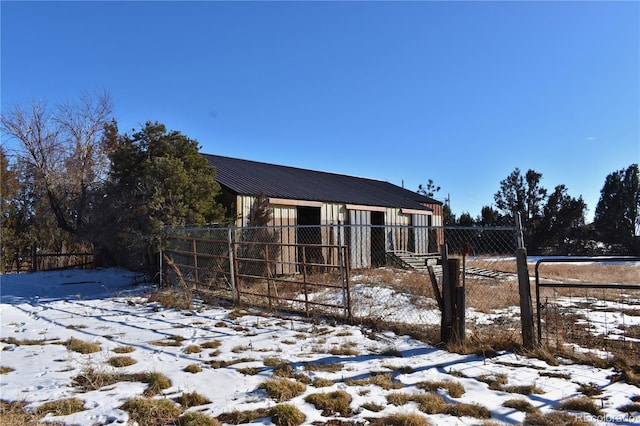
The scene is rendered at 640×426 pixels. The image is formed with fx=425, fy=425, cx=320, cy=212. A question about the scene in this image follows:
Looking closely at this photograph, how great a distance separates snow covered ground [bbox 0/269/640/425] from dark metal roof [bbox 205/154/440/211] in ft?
24.4

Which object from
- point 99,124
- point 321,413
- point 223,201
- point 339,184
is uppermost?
point 99,124

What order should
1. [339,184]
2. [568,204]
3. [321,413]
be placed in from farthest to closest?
[568,204] → [339,184] → [321,413]

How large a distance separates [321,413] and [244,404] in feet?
2.57

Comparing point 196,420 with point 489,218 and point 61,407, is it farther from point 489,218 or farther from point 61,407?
point 489,218

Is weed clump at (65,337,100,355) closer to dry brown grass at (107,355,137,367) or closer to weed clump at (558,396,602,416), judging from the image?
dry brown grass at (107,355,137,367)

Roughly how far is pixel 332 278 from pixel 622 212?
27809 millimetres

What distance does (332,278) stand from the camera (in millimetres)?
13555

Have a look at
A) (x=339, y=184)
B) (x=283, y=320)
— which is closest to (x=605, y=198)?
A: (x=339, y=184)

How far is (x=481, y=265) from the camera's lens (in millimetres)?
19953

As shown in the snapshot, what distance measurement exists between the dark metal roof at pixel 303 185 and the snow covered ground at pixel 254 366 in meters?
7.44

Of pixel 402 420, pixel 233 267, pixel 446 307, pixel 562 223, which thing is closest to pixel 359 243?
pixel 233 267

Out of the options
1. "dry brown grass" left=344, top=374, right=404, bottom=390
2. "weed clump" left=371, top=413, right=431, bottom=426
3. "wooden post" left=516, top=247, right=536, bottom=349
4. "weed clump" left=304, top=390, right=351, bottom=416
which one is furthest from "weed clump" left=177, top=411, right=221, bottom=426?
"wooden post" left=516, top=247, right=536, bottom=349

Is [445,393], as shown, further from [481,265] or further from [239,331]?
[481,265]

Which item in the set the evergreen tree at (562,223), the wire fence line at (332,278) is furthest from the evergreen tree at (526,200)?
the wire fence line at (332,278)
